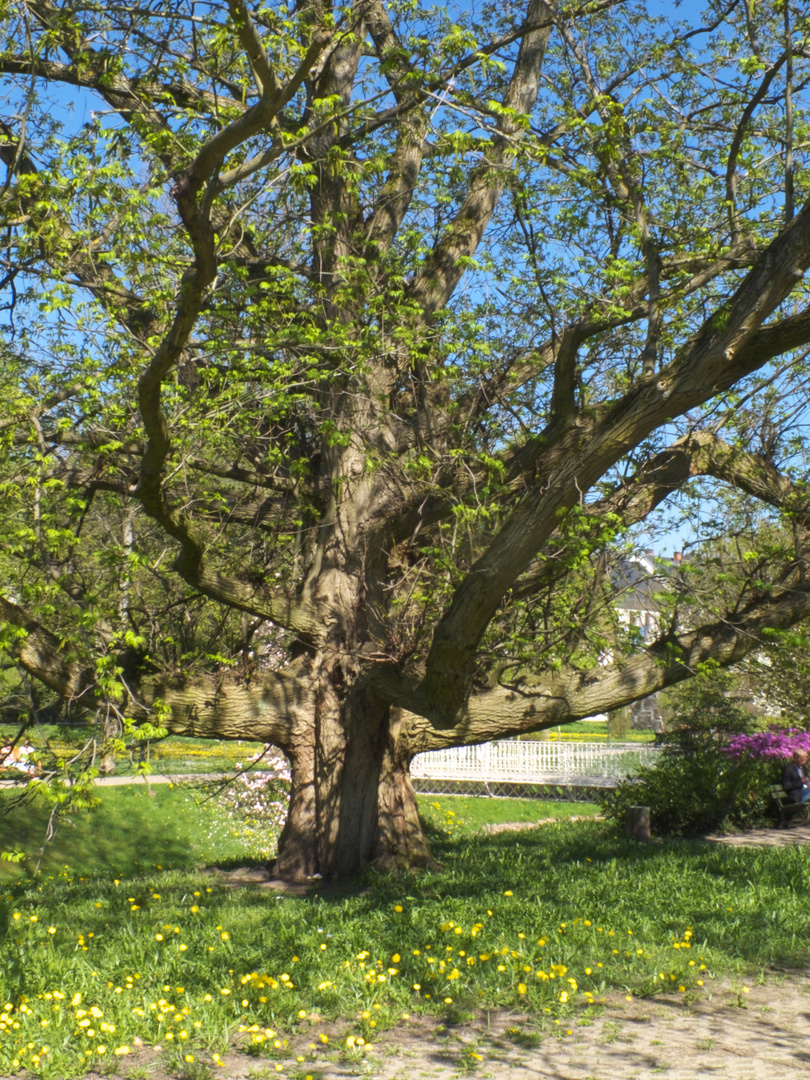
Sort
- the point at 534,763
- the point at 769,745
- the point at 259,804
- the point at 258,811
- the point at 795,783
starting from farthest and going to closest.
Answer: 1. the point at 534,763
2. the point at 259,804
3. the point at 258,811
4. the point at 769,745
5. the point at 795,783

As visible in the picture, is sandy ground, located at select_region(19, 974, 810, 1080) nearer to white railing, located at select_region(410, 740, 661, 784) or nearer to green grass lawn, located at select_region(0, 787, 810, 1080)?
green grass lawn, located at select_region(0, 787, 810, 1080)

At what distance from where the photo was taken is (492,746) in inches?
891

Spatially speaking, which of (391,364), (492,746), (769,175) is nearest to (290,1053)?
(391,364)

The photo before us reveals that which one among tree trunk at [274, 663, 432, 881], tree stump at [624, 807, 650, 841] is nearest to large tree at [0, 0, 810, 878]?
tree trunk at [274, 663, 432, 881]

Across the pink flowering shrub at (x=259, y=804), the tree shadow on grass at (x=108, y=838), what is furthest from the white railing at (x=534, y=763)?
the tree shadow on grass at (x=108, y=838)

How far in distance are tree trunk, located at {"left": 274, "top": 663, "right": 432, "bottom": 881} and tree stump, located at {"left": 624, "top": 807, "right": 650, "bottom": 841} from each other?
317 cm

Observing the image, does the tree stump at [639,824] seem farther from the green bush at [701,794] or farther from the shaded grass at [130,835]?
the shaded grass at [130,835]

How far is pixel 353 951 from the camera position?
578cm

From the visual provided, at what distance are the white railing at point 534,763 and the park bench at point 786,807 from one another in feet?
25.4

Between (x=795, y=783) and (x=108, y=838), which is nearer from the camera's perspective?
(x=795, y=783)

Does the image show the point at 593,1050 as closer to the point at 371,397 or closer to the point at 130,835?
the point at 371,397

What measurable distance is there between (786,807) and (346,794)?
7620mm

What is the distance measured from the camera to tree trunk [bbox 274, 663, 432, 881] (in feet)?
30.9

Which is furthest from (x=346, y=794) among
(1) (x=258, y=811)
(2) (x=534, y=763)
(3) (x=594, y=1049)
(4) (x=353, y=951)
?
(2) (x=534, y=763)
